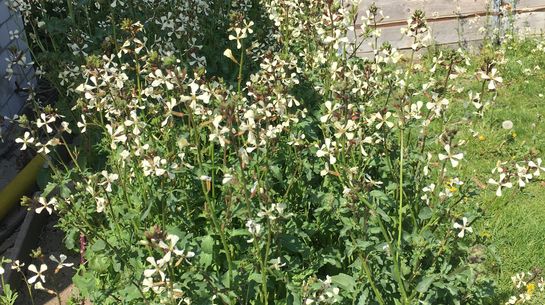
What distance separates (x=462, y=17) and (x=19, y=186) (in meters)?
5.56

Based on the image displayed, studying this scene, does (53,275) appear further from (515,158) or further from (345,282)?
(515,158)

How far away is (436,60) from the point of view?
320 cm

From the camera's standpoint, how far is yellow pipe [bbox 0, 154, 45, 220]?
14.4 ft

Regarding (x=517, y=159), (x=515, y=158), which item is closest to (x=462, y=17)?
(x=517, y=159)

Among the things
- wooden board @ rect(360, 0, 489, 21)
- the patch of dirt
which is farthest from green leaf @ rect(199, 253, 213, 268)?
wooden board @ rect(360, 0, 489, 21)

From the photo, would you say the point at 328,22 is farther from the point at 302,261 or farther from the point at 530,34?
the point at 530,34

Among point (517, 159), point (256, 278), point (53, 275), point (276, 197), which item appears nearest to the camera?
point (256, 278)

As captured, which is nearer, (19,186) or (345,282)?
(345,282)

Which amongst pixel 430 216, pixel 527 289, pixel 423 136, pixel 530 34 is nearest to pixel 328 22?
pixel 423 136

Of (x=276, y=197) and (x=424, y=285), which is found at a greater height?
(x=424, y=285)

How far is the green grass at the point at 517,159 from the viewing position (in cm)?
371

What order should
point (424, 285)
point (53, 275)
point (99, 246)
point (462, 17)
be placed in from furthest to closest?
1. point (462, 17)
2. point (53, 275)
3. point (99, 246)
4. point (424, 285)

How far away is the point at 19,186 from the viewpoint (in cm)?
452

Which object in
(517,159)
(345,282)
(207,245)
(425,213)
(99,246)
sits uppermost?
(517,159)
